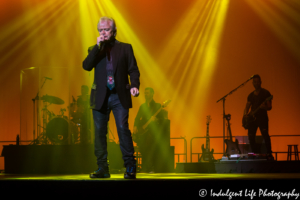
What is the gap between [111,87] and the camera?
3.22 meters

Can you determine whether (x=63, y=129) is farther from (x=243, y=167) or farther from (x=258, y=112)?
(x=258, y=112)

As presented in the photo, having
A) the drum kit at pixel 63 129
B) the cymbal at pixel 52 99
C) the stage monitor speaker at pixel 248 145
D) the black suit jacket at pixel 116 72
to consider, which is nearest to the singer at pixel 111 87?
the black suit jacket at pixel 116 72

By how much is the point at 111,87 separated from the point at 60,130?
359 cm

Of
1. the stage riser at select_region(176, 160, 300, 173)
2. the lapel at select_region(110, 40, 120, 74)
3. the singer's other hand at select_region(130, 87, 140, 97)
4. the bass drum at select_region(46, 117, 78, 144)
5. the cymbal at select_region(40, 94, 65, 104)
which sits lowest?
the stage riser at select_region(176, 160, 300, 173)

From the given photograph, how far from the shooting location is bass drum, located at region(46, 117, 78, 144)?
650 centimetres

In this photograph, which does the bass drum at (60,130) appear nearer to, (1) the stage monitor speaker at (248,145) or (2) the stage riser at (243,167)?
(2) the stage riser at (243,167)

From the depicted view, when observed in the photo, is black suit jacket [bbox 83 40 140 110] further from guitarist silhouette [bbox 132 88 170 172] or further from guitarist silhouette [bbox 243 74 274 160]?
guitarist silhouette [bbox 243 74 274 160]

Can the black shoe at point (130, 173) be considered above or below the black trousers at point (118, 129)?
below

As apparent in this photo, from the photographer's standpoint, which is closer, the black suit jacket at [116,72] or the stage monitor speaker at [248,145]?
the black suit jacket at [116,72]

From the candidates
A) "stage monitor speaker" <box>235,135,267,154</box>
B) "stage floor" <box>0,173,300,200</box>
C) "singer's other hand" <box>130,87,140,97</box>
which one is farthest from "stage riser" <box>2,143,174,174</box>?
"stage floor" <box>0,173,300,200</box>

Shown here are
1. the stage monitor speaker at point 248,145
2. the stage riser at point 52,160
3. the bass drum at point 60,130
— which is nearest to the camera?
the stage riser at point 52,160

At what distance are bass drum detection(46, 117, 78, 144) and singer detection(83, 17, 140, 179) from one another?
3309 mm

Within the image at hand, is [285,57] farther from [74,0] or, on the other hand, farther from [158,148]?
[74,0]

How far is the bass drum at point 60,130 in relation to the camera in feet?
21.3
